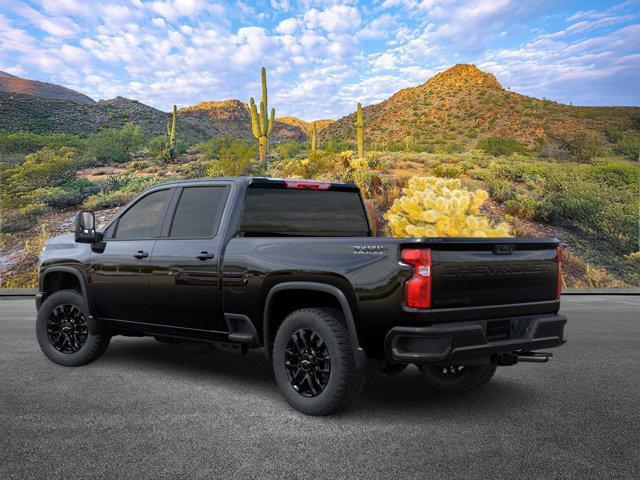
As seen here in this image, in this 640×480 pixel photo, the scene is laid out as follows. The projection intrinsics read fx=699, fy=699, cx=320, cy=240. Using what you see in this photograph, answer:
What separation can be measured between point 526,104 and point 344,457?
62.4 metres

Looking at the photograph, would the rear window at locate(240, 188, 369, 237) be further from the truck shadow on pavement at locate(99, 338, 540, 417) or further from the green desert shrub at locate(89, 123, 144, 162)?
the green desert shrub at locate(89, 123, 144, 162)

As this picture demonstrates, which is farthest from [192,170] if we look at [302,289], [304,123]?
[304,123]

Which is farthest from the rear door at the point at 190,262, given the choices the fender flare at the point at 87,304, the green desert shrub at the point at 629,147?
the green desert shrub at the point at 629,147

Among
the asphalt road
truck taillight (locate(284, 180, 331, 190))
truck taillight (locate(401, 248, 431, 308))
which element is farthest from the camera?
truck taillight (locate(284, 180, 331, 190))

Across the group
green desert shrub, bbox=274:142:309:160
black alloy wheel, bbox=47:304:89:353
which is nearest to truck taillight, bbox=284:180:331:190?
black alloy wheel, bbox=47:304:89:353

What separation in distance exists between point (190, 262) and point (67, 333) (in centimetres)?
228

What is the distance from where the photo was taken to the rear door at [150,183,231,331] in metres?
6.50

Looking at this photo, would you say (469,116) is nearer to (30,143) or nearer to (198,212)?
(30,143)

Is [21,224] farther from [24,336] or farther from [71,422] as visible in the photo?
[71,422]

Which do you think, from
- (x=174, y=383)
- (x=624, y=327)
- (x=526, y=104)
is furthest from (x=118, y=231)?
(x=526, y=104)

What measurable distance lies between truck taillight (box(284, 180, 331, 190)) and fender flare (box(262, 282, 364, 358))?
1.36 meters

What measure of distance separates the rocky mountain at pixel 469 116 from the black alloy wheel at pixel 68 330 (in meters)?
48.2

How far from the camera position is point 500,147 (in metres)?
46.4

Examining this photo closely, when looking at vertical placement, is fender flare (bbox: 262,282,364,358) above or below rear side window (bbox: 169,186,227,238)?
below
